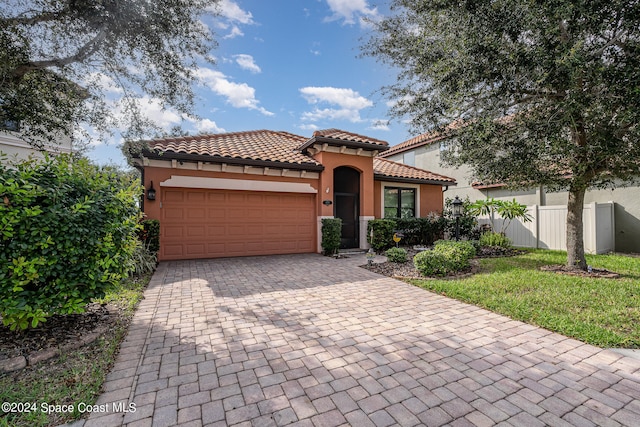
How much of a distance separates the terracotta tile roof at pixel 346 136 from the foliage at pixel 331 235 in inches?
128

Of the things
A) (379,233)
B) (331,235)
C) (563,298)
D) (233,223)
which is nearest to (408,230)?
(379,233)

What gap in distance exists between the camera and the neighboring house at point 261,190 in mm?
9250

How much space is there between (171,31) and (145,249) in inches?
223

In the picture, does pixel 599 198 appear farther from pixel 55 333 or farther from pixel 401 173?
pixel 55 333

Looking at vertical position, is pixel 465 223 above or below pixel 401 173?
below

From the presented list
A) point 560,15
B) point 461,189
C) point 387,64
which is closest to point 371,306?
point 560,15

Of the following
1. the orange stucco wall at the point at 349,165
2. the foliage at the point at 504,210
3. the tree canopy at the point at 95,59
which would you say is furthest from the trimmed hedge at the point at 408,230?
the tree canopy at the point at 95,59

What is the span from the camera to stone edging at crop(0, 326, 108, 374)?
2.91 meters

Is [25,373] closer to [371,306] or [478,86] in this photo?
[371,306]

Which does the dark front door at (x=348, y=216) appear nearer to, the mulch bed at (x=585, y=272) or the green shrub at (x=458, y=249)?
the green shrub at (x=458, y=249)

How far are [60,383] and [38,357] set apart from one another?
2.31 feet

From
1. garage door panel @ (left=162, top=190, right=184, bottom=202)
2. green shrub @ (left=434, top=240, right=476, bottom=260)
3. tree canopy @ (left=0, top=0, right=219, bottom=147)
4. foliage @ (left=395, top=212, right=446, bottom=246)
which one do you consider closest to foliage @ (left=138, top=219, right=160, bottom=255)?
garage door panel @ (left=162, top=190, right=184, bottom=202)

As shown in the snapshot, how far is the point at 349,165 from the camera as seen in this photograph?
456 inches

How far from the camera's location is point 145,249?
799cm
